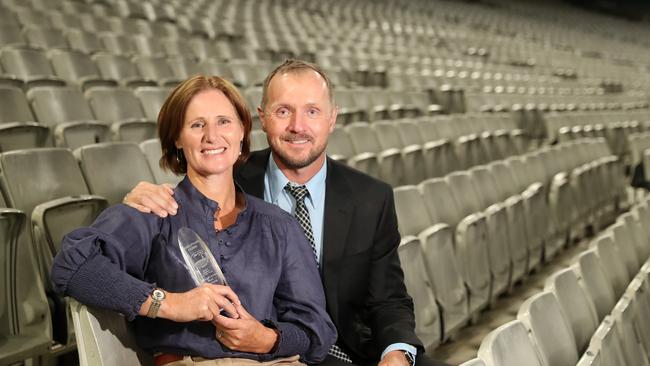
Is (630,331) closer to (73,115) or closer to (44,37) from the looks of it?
(73,115)

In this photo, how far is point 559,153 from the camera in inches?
69.7

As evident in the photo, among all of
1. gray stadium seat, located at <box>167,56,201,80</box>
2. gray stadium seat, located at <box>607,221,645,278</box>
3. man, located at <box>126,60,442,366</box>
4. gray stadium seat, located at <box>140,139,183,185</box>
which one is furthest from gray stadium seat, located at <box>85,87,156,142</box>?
gray stadium seat, located at <box>607,221,645,278</box>

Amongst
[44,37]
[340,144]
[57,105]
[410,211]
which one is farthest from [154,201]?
[44,37]

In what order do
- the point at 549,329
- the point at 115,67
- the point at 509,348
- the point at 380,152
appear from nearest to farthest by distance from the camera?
1. the point at 509,348
2. the point at 549,329
3. the point at 380,152
4. the point at 115,67

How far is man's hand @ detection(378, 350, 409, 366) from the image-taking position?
0.57m

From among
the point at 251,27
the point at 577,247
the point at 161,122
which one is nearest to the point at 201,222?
the point at 161,122

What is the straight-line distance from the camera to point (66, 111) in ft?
4.19

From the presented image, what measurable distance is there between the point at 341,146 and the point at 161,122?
956mm

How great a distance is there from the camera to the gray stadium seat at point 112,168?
905mm

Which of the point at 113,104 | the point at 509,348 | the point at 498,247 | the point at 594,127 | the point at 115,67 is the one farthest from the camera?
the point at 594,127

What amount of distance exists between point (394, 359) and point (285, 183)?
0.60 feet

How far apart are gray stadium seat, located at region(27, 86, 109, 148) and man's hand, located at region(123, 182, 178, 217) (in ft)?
2.24

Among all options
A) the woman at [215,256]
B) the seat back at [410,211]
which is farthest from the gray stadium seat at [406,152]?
the woman at [215,256]

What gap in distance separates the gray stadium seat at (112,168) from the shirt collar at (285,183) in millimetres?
334
